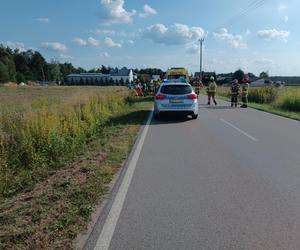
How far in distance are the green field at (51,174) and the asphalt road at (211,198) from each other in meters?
0.46

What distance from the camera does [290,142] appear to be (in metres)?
10.6

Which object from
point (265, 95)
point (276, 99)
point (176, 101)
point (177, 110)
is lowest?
point (276, 99)

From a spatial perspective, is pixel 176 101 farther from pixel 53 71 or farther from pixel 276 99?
pixel 53 71

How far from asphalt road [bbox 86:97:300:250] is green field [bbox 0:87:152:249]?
1.52 feet

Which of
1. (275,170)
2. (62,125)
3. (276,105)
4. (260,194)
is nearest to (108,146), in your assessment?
(62,125)

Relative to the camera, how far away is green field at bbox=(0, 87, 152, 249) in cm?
439

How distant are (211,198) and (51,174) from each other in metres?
3.31

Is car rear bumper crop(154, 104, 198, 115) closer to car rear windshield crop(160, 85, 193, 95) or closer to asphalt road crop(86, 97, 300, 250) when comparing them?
car rear windshield crop(160, 85, 193, 95)

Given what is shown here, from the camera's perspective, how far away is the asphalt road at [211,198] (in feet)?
13.9

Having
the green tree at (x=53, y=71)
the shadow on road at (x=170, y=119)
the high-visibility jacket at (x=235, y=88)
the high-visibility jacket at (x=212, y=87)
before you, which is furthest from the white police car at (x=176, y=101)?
the green tree at (x=53, y=71)

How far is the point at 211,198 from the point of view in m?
5.64

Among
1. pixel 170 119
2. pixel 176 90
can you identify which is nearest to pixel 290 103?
pixel 170 119

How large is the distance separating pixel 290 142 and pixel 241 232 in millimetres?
6805

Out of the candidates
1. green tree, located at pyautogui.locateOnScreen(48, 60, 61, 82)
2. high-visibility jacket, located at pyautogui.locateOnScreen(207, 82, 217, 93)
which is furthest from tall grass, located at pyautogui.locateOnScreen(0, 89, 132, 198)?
green tree, located at pyautogui.locateOnScreen(48, 60, 61, 82)
